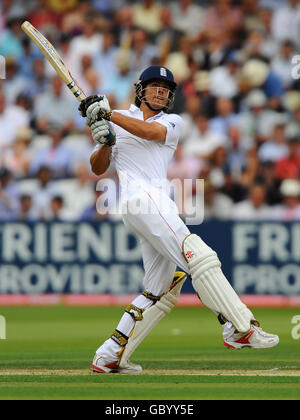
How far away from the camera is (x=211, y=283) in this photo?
6004 mm

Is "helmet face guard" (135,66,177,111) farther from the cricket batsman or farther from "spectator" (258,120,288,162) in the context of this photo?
"spectator" (258,120,288,162)

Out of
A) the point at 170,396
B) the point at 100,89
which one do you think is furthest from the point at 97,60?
the point at 170,396

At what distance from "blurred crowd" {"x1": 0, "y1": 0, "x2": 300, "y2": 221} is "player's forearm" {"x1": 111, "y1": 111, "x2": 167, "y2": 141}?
5.53 metres

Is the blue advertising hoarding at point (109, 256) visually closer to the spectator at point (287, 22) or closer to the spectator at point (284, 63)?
the spectator at point (284, 63)

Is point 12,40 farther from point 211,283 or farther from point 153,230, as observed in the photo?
point 211,283

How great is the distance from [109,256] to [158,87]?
550cm

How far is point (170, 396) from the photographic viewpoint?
519 cm

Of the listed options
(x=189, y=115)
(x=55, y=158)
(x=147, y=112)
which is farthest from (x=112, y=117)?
(x=189, y=115)

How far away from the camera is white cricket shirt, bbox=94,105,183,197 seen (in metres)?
6.27

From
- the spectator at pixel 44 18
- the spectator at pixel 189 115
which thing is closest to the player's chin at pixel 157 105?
the spectator at pixel 189 115

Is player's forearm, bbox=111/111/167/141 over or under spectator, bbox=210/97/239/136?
under

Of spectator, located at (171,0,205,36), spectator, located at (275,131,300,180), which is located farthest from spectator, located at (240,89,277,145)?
spectator, located at (171,0,205,36)

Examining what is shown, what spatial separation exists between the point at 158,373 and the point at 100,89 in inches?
319

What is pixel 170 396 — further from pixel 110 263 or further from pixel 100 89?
pixel 100 89
